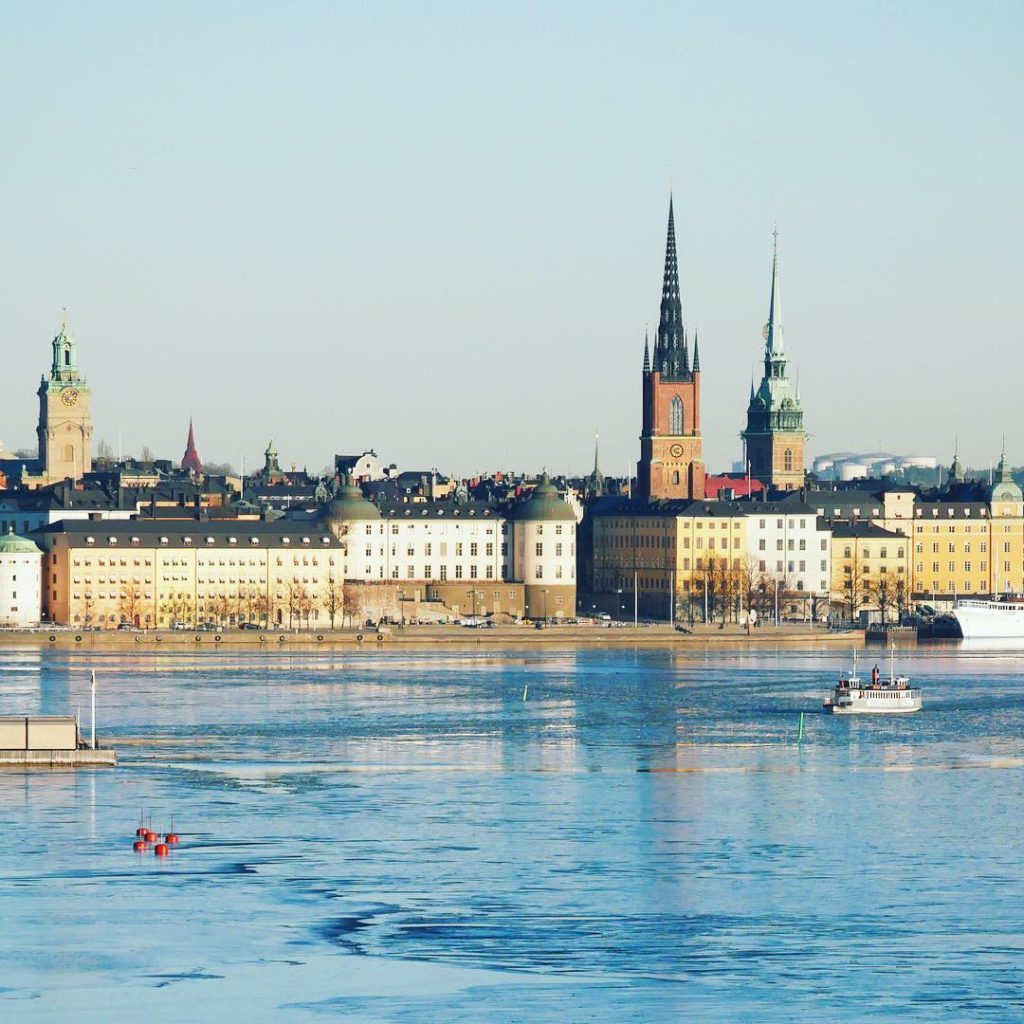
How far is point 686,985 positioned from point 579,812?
13.2 m

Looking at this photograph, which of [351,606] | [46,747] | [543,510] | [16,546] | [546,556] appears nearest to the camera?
[46,747]

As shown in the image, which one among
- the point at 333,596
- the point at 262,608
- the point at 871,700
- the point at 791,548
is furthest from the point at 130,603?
the point at 871,700

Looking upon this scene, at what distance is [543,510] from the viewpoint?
116 metres

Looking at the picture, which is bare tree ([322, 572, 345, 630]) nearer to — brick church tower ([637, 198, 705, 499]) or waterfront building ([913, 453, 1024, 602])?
brick church tower ([637, 198, 705, 499])

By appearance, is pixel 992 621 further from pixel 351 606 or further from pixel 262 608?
pixel 262 608

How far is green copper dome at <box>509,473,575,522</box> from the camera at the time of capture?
4574 inches

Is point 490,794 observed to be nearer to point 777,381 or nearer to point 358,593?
point 358,593

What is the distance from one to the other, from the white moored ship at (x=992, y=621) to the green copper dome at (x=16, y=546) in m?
32.6

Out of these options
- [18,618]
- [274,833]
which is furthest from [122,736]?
[18,618]

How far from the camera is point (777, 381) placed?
148 m

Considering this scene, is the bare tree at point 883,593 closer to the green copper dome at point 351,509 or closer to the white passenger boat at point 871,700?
the green copper dome at point 351,509

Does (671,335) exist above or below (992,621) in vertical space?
above

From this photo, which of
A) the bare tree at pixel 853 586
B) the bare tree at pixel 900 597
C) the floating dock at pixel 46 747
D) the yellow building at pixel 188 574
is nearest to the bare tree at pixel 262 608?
the yellow building at pixel 188 574

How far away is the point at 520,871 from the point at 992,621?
75608mm
